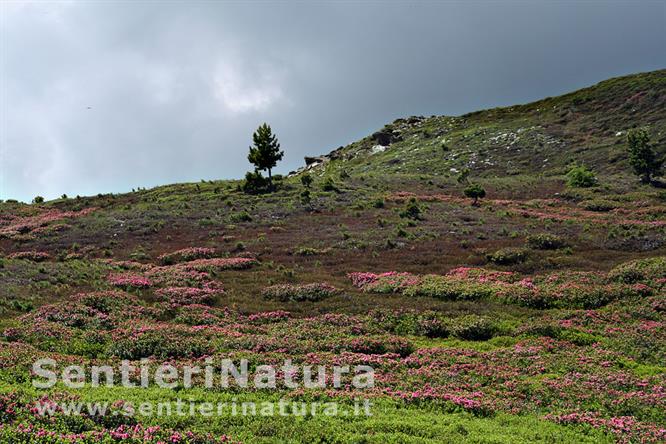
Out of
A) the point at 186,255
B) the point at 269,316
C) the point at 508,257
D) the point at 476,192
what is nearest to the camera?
the point at 269,316

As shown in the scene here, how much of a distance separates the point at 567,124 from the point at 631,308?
332ft

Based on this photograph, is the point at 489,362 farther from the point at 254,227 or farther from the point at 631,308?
the point at 254,227

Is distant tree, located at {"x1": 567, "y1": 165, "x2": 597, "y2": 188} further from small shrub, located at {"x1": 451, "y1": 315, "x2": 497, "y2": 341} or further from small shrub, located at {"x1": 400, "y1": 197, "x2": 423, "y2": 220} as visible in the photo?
small shrub, located at {"x1": 451, "y1": 315, "x2": 497, "y2": 341}

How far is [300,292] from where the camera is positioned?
2761 cm

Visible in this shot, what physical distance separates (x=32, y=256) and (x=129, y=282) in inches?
703

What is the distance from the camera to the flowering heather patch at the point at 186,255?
37097mm

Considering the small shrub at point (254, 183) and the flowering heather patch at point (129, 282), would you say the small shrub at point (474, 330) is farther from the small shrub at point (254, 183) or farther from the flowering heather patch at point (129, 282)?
the small shrub at point (254, 183)

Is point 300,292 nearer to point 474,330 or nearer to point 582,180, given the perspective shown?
point 474,330

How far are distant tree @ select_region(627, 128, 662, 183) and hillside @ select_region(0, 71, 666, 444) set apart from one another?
437 centimetres

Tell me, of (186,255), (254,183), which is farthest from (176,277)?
(254,183)

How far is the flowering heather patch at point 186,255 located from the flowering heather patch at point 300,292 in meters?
12.0

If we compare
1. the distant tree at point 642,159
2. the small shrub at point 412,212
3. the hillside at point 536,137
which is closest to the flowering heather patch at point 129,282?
the small shrub at point 412,212

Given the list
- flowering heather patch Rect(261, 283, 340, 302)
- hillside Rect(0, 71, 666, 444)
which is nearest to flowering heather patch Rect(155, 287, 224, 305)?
Result: hillside Rect(0, 71, 666, 444)

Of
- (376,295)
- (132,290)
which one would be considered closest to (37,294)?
(132,290)
